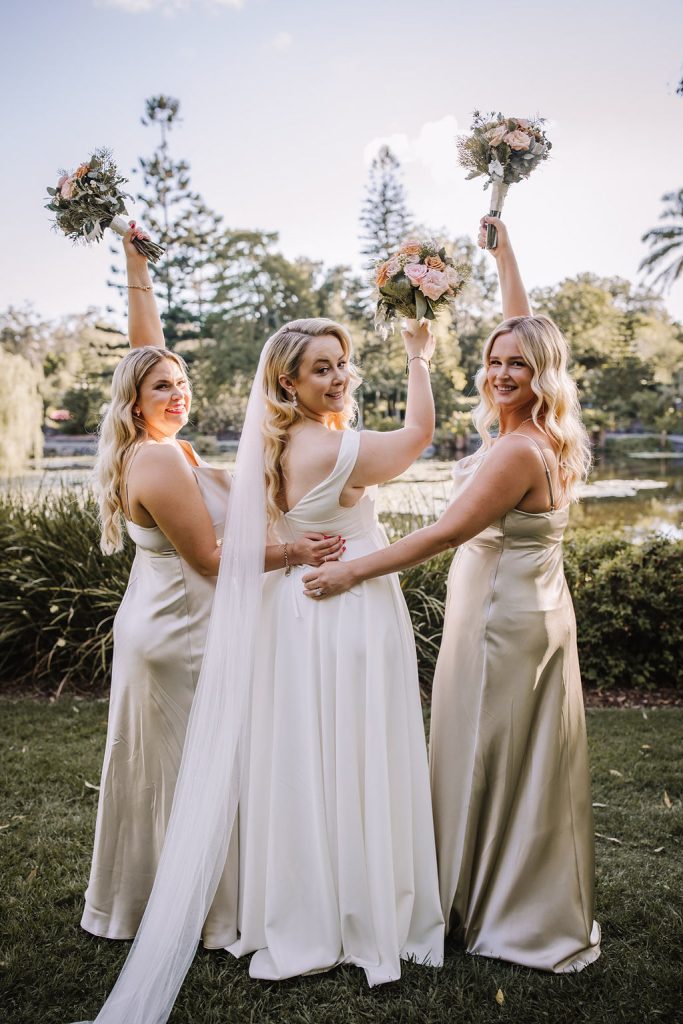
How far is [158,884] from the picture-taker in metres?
2.65

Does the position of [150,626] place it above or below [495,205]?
below

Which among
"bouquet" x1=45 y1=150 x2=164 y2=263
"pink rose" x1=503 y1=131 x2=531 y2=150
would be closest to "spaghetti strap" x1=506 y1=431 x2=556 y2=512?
"pink rose" x1=503 y1=131 x2=531 y2=150

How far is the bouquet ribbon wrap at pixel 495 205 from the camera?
328 centimetres

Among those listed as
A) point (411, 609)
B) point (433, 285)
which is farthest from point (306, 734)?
point (411, 609)

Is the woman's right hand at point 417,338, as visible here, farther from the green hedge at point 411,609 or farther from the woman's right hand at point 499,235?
the green hedge at point 411,609

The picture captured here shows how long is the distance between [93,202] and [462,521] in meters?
2.31

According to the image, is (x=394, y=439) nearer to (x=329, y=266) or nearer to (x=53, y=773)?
(x=53, y=773)

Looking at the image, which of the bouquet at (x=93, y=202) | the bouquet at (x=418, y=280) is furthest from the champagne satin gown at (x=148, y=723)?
the bouquet at (x=93, y=202)

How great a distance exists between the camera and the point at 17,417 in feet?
51.8

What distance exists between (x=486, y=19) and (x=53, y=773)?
8.72 m

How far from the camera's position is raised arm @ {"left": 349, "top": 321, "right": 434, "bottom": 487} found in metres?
2.77

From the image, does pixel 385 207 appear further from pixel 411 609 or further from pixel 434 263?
pixel 434 263

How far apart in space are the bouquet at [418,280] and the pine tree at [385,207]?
33.4 meters

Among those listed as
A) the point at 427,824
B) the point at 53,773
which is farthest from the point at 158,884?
the point at 53,773
